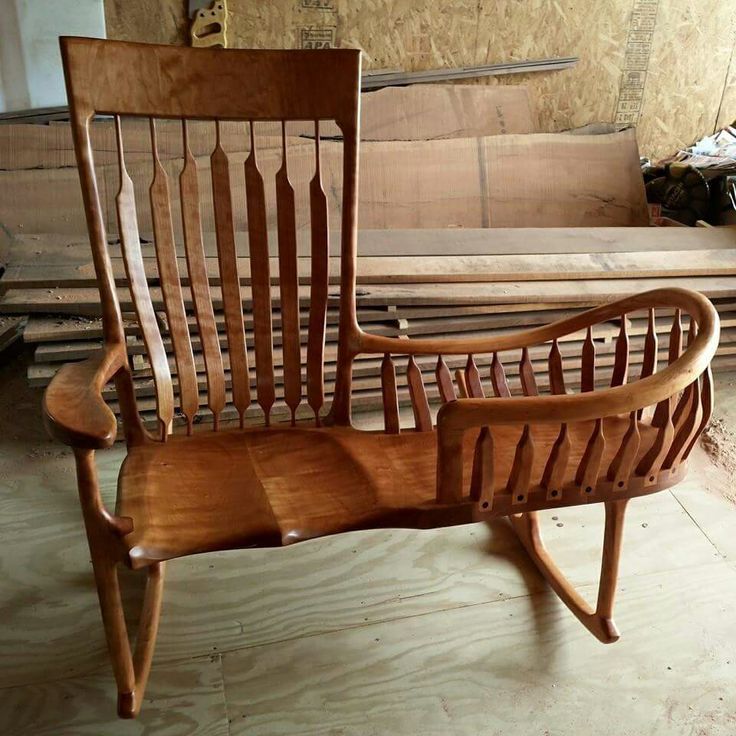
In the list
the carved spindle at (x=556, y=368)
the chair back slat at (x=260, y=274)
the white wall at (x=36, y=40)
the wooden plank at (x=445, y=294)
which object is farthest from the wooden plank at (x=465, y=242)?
the carved spindle at (x=556, y=368)

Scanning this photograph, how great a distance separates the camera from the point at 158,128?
2516mm

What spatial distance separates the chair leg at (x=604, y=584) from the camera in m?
1.50

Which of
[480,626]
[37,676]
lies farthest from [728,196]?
[37,676]

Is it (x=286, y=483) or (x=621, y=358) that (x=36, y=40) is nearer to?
(x=286, y=483)

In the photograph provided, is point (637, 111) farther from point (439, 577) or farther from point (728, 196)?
point (439, 577)

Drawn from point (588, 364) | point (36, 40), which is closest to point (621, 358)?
point (588, 364)

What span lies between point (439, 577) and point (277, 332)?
2.80 feet

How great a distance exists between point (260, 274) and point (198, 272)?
11cm

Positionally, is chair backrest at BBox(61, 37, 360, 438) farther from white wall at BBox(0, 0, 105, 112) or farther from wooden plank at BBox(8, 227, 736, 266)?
white wall at BBox(0, 0, 105, 112)

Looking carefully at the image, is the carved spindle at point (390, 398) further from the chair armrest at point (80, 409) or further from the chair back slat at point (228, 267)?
the chair armrest at point (80, 409)

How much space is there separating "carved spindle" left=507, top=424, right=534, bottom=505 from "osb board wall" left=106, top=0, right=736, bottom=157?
6.10 ft

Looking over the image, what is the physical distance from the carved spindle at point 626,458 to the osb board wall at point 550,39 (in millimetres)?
1870

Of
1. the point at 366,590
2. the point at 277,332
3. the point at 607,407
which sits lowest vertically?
the point at 366,590

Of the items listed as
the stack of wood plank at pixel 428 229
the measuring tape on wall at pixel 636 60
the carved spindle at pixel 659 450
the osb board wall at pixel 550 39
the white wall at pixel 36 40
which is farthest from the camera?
the measuring tape on wall at pixel 636 60
